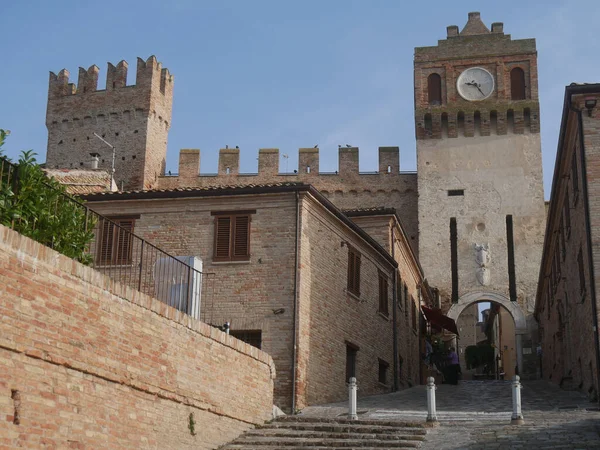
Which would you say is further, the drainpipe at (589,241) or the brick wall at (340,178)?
the brick wall at (340,178)

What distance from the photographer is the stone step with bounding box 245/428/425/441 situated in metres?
15.4

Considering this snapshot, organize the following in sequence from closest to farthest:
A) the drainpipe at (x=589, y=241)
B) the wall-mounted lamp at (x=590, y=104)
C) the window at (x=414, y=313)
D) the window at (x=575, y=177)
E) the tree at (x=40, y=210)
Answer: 1. the tree at (x=40, y=210)
2. the drainpipe at (x=589, y=241)
3. the wall-mounted lamp at (x=590, y=104)
4. the window at (x=575, y=177)
5. the window at (x=414, y=313)

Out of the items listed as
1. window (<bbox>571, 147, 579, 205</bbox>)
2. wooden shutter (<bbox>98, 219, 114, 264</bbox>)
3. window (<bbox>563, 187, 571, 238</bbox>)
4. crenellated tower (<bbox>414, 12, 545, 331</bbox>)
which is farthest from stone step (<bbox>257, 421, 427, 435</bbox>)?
crenellated tower (<bbox>414, 12, 545, 331</bbox>)

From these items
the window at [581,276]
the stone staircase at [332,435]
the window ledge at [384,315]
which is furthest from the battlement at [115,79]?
the stone staircase at [332,435]

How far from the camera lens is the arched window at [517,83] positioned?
143 feet

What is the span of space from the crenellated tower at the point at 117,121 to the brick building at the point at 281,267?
22831 mm

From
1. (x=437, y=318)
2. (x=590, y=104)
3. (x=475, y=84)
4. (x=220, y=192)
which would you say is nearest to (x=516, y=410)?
(x=590, y=104)

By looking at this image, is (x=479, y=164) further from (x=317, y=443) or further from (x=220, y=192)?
(x=317, y=443)

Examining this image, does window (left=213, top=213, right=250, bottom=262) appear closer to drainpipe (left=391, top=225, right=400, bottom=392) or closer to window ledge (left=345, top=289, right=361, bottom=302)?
window ledge (left=345, top=289, right=361, bottom=302)

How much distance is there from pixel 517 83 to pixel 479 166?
4.46 metres

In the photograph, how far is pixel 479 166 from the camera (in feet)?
140

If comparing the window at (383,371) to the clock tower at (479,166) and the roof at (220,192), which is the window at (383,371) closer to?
the roof at (220,192)

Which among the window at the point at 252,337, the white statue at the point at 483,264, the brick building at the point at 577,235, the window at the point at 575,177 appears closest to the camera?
the brick building at the point at 577,235

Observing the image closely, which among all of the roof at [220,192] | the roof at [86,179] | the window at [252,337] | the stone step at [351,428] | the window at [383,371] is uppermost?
the roof at [86,179]
